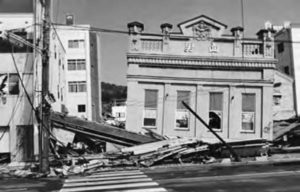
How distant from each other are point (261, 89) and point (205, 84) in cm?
374

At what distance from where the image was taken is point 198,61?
2903 cm

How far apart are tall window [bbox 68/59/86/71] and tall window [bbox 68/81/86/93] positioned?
1779 millimetres

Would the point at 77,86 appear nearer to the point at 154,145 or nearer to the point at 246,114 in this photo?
the point at 246,114

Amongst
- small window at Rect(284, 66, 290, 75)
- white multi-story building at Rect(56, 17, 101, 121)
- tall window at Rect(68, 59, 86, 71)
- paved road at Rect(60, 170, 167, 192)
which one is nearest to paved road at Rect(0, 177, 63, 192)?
paved road at Rect(60, 170, 167, 192)

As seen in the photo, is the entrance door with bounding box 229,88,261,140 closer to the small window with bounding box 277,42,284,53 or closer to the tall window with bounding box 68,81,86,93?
the small window with bounding box 277,42,284,53

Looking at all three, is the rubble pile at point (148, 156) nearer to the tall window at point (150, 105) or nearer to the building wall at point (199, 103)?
the building wall at point (199, 103)

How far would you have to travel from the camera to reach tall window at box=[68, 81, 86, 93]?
183ft

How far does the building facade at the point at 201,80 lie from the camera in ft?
94.4

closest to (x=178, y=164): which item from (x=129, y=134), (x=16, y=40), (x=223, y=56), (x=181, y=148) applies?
(x=181, y=148)

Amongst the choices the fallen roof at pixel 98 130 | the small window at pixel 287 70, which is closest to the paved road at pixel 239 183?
the fallen roof at pixel 98 130

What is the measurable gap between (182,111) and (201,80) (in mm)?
2327

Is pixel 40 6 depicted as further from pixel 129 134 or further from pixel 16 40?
pixel 129 134

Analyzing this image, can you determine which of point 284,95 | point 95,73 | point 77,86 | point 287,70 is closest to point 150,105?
point 284,95

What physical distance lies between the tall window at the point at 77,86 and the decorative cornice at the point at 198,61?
28340 millimetres
